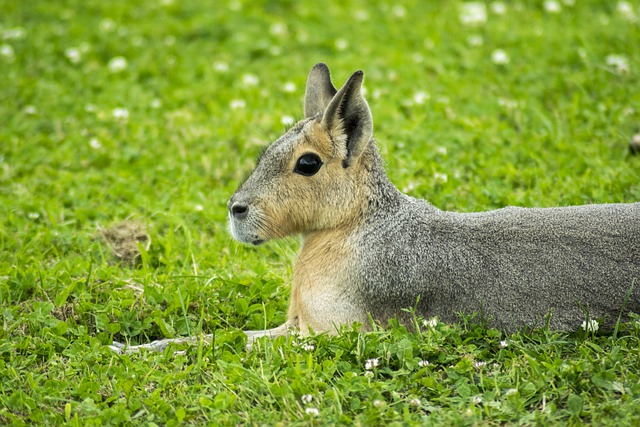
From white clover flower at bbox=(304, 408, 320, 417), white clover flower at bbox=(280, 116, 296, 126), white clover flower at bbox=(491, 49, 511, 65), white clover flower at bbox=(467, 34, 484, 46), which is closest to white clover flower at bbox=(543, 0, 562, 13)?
white clover flower at bbox=(467, 34, 484, 46)

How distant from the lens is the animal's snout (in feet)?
15.5

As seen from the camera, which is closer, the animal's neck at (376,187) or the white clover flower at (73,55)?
the animal's neck at (376,187)

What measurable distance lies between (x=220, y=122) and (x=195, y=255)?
2442mm

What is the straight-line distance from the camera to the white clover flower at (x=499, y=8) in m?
10.1

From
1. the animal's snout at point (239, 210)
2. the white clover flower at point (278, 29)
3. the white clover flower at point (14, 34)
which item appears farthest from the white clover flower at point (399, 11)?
the animal's snout at point (239, 210)

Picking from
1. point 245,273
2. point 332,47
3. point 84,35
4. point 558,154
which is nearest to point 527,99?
point 558,154

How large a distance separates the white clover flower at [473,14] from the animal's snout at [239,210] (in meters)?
5.77

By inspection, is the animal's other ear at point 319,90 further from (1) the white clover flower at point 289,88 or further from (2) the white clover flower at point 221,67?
(2) the white clover flower at point 221,67

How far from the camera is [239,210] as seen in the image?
473 centimetres

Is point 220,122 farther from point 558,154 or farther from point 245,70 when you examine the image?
point 558,154

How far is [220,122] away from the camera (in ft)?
26.0

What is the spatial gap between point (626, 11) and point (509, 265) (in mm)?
6313

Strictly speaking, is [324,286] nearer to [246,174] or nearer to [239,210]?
[239,210]

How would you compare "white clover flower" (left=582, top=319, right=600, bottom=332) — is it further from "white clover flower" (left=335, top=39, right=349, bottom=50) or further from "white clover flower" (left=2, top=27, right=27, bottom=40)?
"white clover flower" (left=2, top=27, right=27, bottom=40)
